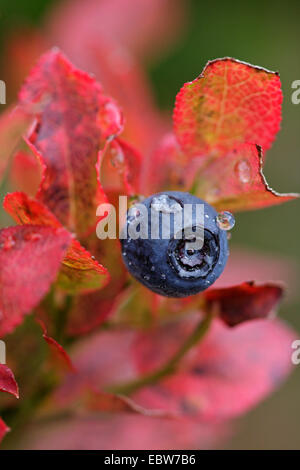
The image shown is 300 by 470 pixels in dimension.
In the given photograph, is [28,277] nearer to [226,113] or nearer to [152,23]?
[226,113]

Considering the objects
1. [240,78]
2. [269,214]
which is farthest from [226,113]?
[269,214]

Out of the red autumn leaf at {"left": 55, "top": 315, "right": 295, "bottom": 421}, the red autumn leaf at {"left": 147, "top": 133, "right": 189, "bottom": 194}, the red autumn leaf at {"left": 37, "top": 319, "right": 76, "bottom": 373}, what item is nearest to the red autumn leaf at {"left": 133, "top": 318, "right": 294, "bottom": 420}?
the red autumn leaf at {"left": 55, "top": 315, "right": 295, "bottom": 421}

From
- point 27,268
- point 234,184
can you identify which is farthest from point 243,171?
point 27,268

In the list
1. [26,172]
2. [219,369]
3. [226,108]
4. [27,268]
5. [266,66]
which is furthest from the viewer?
[266,66]

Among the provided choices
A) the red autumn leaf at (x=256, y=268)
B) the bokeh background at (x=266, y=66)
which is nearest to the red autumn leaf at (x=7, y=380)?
the red autumn leaf at (x=256, y=268)

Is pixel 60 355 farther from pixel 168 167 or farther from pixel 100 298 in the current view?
pixel 168 167

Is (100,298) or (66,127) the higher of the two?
(66,127)
